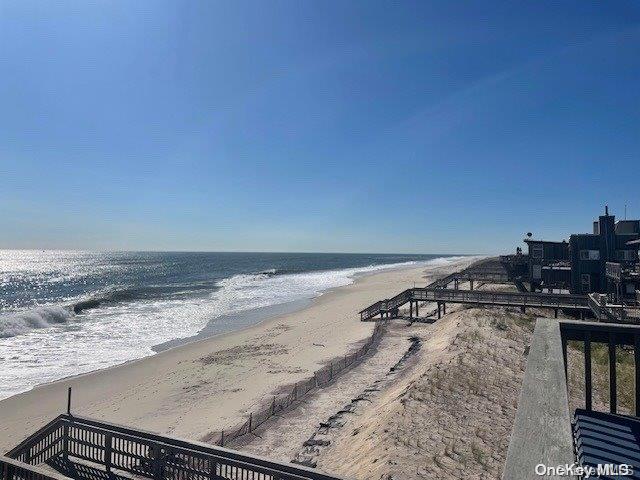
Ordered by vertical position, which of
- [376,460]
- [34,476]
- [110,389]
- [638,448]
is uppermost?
[638,448]

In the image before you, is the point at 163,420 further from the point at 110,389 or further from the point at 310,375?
the point at 310,375

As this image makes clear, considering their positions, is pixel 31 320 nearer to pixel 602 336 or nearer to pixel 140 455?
pixel 140 455

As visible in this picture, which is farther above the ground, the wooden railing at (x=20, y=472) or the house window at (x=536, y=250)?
the house window at (x=536, y=250)

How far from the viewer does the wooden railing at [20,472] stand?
6032 mm

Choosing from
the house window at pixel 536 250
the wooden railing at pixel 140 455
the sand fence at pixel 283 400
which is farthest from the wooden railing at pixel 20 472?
the house window at pixel 536 250

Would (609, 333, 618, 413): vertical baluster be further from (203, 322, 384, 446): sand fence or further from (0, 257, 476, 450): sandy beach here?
(0, 257, 476, 450): sandy beach

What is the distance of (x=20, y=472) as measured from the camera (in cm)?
668

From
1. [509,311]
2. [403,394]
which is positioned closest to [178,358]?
[403,394]

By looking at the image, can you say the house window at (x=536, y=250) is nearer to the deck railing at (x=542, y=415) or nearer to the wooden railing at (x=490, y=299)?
the wooden railing at (x=490, y=299)

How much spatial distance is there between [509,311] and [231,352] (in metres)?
18.3

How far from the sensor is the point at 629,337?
215 inches

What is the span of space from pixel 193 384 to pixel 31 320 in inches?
993

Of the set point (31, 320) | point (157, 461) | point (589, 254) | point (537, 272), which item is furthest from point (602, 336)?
point (31, 320)

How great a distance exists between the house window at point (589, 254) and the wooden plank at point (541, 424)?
3273cm
